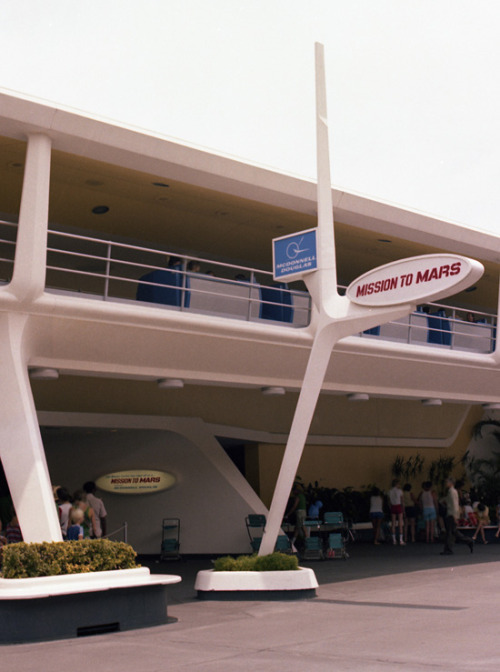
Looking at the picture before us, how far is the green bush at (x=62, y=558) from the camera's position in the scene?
984cm

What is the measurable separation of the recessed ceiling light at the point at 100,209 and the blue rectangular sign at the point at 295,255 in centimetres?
405

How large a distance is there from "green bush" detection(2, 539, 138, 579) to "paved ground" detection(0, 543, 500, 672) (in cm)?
94

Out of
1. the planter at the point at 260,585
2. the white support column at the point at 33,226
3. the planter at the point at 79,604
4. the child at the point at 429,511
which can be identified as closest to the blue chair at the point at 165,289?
the white support column at the point at 33,226

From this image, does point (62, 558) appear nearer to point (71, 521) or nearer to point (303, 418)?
point (71, 521)

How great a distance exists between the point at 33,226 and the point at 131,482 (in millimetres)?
9294

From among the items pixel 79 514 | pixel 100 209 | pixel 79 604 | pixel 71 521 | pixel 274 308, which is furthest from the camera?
pixel 100 209

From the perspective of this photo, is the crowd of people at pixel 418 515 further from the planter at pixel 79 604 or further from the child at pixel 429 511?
the planter at pixel 79 604

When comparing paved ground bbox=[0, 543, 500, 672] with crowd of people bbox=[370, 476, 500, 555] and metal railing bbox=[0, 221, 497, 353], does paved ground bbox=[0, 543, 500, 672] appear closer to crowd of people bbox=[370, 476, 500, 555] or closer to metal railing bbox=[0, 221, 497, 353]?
metal railing bbox=[0, 221, 497, 353]

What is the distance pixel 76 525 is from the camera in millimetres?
12664

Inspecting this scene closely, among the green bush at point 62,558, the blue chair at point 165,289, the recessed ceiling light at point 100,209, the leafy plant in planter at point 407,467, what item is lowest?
the green bush at point 62,558

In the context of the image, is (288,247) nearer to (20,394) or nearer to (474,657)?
(20,394)

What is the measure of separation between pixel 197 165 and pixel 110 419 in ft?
23.0

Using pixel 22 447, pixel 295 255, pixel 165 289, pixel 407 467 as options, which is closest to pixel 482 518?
pixel 407 467

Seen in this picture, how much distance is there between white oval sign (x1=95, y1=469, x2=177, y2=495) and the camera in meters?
19.9
